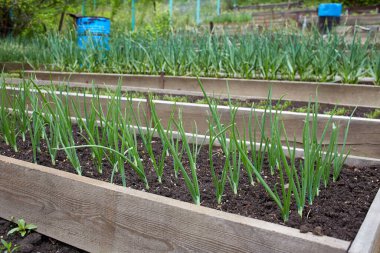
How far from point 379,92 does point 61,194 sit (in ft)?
7.68

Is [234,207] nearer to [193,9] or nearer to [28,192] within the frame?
[28,192]

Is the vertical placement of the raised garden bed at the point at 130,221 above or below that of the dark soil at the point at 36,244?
above

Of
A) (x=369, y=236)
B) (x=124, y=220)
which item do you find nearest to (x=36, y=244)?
(x=124, y=220)

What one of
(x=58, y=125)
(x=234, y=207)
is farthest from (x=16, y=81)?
(x=234, y=207)

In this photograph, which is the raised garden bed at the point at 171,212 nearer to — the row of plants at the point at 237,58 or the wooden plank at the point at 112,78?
the row of plants at the point at 237,58

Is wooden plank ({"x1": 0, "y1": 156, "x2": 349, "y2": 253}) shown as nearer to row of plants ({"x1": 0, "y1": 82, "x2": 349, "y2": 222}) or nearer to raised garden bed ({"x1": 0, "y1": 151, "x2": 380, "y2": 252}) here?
raised garden bed ({"x1": 0, "y1": 151, "x2": 380, "y2": 252})

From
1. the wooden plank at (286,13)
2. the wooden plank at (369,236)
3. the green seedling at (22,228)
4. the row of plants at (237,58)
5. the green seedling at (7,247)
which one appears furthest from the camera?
the wooden plank at (286,13)

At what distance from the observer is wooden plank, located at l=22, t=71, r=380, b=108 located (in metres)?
2.99

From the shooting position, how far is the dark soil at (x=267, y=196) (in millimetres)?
1238

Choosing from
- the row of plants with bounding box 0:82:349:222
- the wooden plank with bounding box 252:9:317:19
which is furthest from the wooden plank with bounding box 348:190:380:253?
the wooden plank with bounding box 252:9:317:19

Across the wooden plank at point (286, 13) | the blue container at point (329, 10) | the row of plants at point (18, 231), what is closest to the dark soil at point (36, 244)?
the row of plants at point (18, 231)

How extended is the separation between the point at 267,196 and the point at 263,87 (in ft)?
6.53

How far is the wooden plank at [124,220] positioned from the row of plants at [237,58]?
2255 mm

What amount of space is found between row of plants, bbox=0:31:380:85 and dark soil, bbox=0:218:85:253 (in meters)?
2.30
